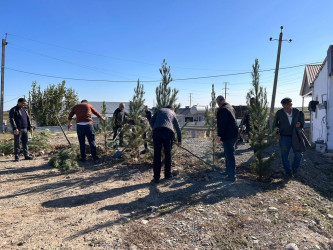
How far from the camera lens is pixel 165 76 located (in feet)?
22.2

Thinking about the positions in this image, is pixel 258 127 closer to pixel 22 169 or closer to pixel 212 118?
pixel 212 118

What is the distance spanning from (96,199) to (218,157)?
3.39m

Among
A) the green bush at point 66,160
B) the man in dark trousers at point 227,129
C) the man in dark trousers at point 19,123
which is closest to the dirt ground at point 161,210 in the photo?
the green bush at point 66,160

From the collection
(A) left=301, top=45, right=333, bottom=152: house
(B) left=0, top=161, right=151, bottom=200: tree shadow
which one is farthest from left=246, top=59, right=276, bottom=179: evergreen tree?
(A) left=301, top=45, right=333, bottom=152: house

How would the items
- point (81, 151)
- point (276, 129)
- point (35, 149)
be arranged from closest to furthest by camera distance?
1. point (276, 129)
2. point (81, 151)
3. point (35, 149)

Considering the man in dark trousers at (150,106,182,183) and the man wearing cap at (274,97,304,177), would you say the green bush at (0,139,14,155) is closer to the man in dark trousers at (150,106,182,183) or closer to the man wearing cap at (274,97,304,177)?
the man in dark trousers at (150,106,182,183)

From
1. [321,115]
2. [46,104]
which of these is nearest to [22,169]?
[321,115]

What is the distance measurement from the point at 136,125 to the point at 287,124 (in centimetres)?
388

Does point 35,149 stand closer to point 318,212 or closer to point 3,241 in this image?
point 3,241

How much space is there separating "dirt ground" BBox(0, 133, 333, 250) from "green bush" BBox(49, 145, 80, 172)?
11.8 inches

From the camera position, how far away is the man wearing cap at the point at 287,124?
18.6 ft

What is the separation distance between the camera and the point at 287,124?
18.6ft

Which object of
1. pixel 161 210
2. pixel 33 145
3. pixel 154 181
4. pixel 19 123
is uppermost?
pixel 19 123

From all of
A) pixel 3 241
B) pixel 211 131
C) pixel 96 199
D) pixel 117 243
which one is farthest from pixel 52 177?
pixel 211 131
